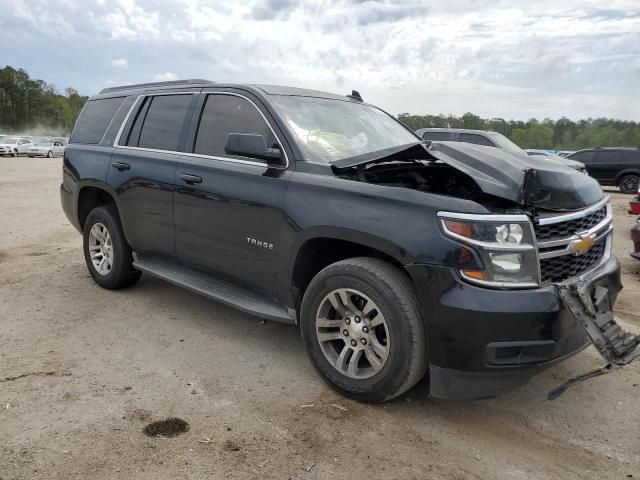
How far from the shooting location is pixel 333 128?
158 inches

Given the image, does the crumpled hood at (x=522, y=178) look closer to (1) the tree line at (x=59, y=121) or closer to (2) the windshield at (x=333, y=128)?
(2) the windshield at (x=333, y=128)

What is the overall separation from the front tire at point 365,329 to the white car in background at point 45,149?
43206mm

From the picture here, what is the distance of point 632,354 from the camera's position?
2770 mm

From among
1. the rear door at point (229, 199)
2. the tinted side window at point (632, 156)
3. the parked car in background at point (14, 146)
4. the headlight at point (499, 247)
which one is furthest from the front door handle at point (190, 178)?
A: the parked car in background at point (14, 146)

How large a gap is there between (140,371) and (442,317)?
2.09 metres

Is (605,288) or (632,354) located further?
(605,288)

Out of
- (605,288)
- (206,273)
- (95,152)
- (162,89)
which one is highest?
(162,89)

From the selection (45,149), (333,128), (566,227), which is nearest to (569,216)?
(566,227)

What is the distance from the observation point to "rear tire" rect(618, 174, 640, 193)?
18.3 meters

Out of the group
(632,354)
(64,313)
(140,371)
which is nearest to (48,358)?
(140,371)

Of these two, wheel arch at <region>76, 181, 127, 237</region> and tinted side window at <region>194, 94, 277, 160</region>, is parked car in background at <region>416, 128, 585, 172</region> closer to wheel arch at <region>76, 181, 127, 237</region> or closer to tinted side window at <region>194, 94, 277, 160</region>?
wheel arch at <region>76, 181, 127, 237</region>

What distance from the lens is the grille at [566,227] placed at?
115 inches

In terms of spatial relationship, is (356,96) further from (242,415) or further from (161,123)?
(242,415)

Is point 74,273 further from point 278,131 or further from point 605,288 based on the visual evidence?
point 605,288
